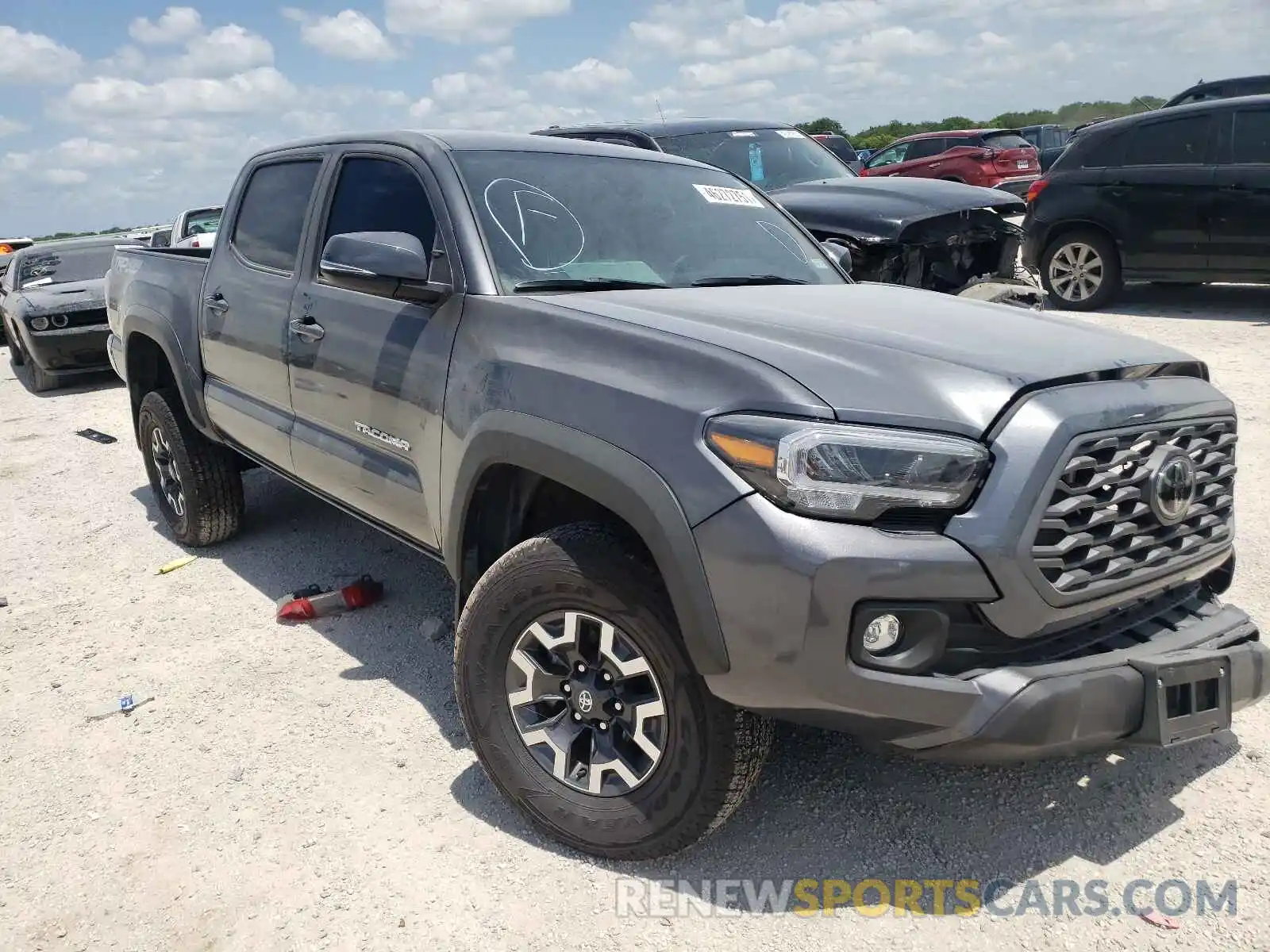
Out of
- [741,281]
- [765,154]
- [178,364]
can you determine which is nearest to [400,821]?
[741,281]

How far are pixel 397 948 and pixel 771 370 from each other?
1.61 m

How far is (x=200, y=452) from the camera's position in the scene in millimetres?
5012

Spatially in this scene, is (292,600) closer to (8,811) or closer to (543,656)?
(8,811)

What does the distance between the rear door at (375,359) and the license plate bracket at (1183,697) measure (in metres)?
1.99

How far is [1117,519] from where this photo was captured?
7.41 feet

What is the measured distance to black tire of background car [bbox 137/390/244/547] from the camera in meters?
5.02

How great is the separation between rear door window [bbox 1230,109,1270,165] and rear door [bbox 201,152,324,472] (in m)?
7.97

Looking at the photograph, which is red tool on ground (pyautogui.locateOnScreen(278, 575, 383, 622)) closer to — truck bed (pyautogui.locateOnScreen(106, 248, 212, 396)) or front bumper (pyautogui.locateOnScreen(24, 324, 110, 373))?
truck bed (pyautogui.locateOnScreen(106, 248, 212, 396))

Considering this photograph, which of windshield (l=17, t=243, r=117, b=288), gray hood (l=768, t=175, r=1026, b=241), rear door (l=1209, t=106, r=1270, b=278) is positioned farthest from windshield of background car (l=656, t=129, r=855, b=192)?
windshield (l=17, t=243, r=117, b=288)

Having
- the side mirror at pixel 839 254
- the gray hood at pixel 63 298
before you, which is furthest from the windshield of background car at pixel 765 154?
the gray hood at pixel 63 298

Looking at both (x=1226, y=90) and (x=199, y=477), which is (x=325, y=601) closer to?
(x=199, y=477)

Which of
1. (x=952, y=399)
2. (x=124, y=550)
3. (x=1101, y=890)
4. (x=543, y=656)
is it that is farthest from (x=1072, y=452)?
(x=124, y=550)

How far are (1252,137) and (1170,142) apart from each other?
639 mm

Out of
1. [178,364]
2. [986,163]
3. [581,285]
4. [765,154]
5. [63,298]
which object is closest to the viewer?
[581,285]
